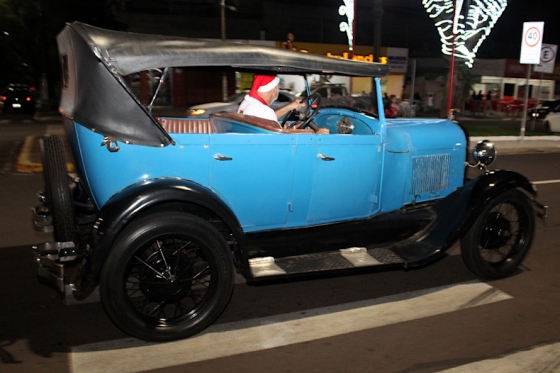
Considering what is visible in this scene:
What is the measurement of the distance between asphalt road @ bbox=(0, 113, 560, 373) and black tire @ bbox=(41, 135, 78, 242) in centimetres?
68

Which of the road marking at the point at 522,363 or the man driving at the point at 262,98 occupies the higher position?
the man driving at the point at 262,98

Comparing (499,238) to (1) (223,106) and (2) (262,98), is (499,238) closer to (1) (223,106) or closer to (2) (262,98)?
(2) (262,98)

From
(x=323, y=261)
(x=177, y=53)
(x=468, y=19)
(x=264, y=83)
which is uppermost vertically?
(x=468, y=19)

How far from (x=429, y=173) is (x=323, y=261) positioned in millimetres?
1529

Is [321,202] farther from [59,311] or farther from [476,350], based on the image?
[59,311]

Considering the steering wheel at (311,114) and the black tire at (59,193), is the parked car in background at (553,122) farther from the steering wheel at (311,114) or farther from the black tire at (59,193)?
the black tire at (59,193)

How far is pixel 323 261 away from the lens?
392cm

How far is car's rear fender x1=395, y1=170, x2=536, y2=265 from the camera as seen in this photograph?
4102mm

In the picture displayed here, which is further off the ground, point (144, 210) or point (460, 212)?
point (144, 210)

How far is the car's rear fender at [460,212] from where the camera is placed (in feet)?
13.5

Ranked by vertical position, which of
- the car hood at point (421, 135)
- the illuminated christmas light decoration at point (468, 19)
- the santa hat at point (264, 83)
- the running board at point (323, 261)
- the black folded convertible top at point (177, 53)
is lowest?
the running board at point (323, 261)

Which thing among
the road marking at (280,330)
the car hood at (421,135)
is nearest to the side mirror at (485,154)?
the car hood at (421,135)

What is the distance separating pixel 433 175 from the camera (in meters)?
4.78

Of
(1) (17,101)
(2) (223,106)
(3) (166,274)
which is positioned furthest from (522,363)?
(1) (17,101)
